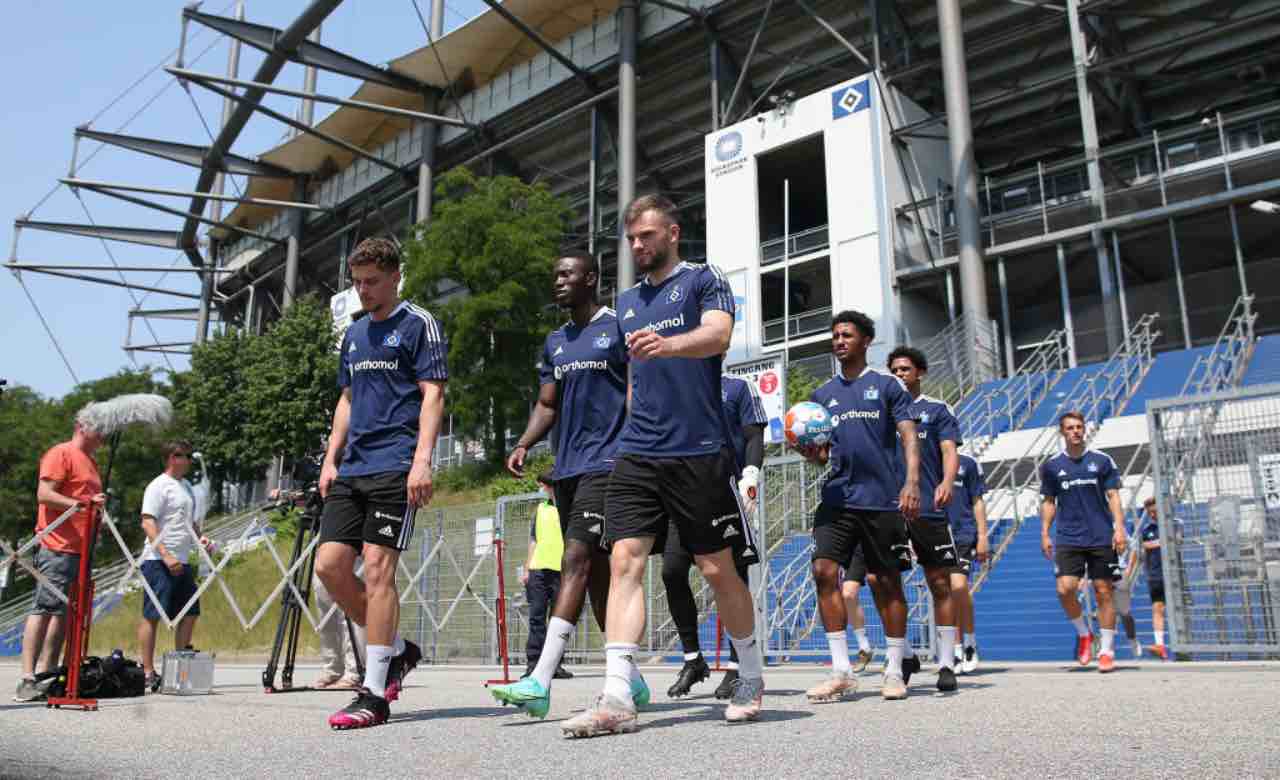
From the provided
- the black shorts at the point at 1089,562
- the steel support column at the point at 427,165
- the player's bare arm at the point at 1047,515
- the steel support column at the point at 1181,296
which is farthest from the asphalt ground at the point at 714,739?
the steel support column at the point at 427,165

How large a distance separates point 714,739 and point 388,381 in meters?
2.45

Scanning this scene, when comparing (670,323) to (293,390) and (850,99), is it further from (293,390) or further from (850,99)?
(293,390)

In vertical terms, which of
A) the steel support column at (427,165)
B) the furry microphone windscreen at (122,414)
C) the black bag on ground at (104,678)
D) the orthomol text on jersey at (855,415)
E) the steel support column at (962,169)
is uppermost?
the steel support column at (427,165)

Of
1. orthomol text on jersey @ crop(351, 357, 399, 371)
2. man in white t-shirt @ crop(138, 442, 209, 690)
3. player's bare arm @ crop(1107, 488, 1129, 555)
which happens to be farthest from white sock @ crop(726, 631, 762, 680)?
man in white t-shirt @ crop(138, 442, 209, 690)

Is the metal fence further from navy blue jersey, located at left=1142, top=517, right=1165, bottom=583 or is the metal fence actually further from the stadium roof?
the stadium roof

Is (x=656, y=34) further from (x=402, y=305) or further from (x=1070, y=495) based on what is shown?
(x=402, y=305)

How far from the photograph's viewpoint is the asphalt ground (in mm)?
2857

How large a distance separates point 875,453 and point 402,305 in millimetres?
2747

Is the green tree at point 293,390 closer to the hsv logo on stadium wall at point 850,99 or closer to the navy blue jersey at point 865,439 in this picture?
the hsv logo on stadium wall at point 850,99

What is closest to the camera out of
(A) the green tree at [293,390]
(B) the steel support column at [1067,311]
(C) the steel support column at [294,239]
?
(B) the steel support column at [1067,311]

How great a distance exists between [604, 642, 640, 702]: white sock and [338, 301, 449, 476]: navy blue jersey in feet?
4.94

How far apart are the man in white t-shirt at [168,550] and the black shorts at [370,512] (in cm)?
396

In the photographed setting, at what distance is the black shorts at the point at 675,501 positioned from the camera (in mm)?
4125

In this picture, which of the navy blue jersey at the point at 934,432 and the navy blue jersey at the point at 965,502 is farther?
the navy blue jersey at the point at 965,502
